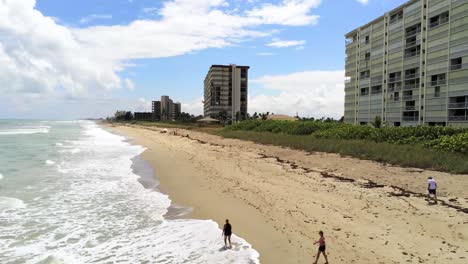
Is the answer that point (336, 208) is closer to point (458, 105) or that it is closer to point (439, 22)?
point (458, 105)

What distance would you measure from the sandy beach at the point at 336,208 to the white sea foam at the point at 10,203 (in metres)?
6.17

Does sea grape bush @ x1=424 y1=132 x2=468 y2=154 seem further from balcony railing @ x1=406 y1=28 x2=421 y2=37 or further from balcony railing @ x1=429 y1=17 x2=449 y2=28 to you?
balcony railing @ x1=406 y1=28 x2=421 y2=37

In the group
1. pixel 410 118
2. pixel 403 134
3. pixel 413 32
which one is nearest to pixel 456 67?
pixel 410 118

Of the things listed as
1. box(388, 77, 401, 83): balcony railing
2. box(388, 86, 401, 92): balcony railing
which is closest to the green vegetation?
box(388, 86, 401, 92): balcony railing

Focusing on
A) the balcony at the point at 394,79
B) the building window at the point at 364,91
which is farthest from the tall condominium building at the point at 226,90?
the balcony at the point at 394,79

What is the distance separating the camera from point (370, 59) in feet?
193

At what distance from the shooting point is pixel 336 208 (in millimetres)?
12570

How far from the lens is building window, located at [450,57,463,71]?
39.2 meters

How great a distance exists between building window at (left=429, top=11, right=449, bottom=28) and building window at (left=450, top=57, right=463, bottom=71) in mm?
5072

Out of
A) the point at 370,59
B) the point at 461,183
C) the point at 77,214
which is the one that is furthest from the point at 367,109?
the point at 77,214

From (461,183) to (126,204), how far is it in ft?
47.6

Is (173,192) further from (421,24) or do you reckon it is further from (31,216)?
(421,24)

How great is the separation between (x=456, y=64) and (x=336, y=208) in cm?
3652

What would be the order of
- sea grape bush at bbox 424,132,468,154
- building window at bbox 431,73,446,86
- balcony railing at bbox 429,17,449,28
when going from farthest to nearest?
building window at bbox 431,73,446,86 < balcony railing at bbox 429,17,449,28 < sea grape bush at bbox 424,132,468,154
